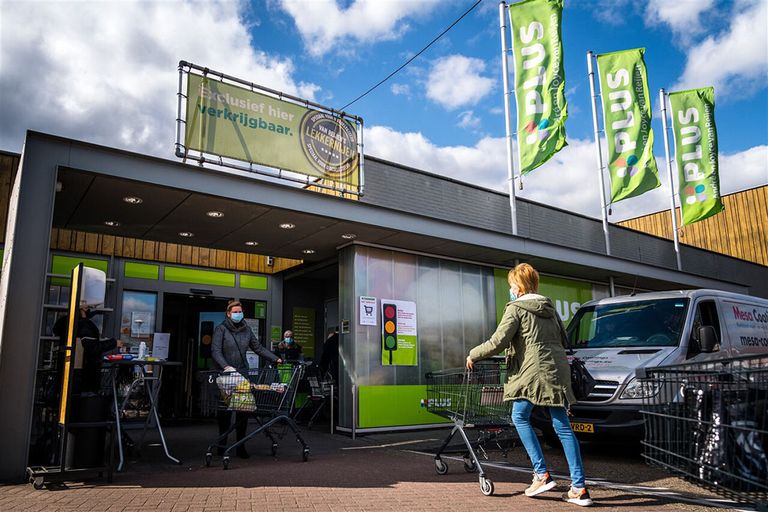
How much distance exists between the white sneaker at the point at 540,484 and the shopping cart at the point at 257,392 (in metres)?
2.78

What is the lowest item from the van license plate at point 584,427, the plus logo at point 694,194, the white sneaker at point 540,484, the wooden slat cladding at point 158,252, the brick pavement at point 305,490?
the brick pavement at point 305,490

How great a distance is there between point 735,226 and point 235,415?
901 inches

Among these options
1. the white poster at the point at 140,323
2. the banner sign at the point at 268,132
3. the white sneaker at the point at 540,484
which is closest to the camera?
the white sneaker at the point at 540,484

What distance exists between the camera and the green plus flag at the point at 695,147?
51.1 ft

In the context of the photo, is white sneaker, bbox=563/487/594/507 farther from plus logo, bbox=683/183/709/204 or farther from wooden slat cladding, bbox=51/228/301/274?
plus logo, bbox=683/183/709/204

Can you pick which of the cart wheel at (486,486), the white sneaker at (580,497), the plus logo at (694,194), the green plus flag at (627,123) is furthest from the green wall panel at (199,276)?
the plus logo at (694,194)

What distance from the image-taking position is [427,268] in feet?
Answer: 34.9

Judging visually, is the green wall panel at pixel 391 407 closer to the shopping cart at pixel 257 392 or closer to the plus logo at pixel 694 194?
the shopping cart at pixel 257 392

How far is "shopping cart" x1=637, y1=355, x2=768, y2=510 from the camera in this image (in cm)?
306

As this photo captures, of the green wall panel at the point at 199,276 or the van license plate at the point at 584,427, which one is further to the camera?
the green wall panel at the point at 199,276

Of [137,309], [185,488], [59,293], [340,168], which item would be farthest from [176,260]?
[185,488]

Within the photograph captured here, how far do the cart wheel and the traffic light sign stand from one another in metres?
5.12

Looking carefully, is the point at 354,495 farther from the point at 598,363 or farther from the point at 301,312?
the point at 301,312

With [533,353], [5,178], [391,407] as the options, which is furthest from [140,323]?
[533,353]
